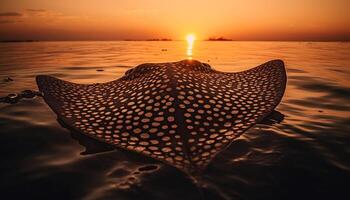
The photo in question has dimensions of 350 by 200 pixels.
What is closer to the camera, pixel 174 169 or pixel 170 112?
pixel 174 169

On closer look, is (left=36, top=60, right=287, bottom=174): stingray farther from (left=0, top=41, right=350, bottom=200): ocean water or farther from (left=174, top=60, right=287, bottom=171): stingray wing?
(left=0, top=41, right=350, bottom=200): ocean water

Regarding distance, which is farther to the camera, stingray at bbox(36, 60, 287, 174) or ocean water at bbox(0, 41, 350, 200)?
stingray at bbox(36, 60, 287, 174)

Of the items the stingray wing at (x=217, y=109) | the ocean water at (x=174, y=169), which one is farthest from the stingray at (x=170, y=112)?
the ocean water at (x=174, y=169)

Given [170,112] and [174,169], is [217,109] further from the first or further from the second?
[174,169]

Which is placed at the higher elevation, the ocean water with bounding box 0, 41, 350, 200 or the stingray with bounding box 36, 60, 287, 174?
the stingray with bounding box 36, 60, 287, 174

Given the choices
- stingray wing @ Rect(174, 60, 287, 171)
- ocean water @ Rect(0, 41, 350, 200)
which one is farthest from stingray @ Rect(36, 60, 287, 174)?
ocean water @ Rect(0, 41, 350, 200)

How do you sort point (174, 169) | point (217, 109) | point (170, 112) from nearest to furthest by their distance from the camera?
1. point (174, 169)
2. point (170, 112)
3. point (217, 109)

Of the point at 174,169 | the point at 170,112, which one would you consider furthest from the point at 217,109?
the point at 174,169

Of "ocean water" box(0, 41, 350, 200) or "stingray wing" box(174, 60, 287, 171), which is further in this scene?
"stingray wing" box(174, 60, 287, 171)
